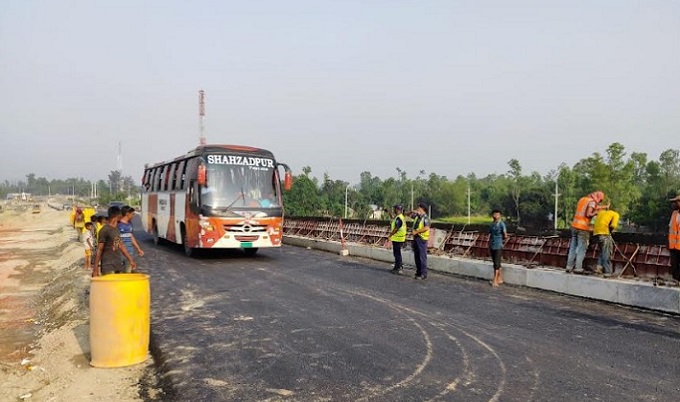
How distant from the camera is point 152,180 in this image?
21.9m

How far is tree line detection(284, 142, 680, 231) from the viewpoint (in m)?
57.4

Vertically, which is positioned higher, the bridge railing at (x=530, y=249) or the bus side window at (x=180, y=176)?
the bus side window at (x=180, y=176)

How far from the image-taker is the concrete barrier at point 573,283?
8.93 meters

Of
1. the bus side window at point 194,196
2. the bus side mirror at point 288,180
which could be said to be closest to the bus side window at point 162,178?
the bus side window at point 194,196

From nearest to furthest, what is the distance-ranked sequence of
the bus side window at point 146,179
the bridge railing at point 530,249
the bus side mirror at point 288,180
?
the bridge railing at point 530,249, the bus side mirror at point 288,180, the bus side window at point 146,179

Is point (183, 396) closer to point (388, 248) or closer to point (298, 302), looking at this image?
point (298, 302)

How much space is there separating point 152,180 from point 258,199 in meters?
8.36

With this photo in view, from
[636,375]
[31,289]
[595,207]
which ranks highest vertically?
[595,207]

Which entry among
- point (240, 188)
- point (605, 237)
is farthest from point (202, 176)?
point (605, 237)

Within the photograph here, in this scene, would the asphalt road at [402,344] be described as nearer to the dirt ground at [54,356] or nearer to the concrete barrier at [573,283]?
the concrete barrier at [573,283]

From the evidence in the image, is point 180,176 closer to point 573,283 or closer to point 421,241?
point 421,241

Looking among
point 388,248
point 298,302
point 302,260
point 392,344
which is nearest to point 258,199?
point 302,260

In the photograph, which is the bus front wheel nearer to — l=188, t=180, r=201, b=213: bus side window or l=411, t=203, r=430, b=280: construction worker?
l=188, t=180, r=201, b=213: bus side window

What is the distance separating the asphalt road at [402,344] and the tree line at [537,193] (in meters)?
52.6
